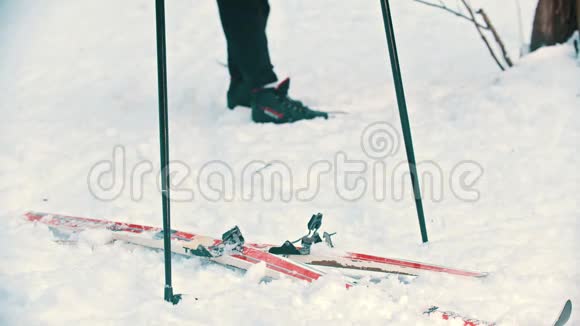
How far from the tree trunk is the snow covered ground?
71 millimetres

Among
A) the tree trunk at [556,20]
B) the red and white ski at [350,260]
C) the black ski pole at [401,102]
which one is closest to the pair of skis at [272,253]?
the red and white ski at [350,260]

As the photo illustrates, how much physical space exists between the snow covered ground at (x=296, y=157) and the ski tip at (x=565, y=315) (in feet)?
0.15

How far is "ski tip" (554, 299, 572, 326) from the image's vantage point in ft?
5.43

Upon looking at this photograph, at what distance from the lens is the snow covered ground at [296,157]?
1.89m

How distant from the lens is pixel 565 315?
1.66 meters

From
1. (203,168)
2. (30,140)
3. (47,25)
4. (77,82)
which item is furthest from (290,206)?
(47,25)

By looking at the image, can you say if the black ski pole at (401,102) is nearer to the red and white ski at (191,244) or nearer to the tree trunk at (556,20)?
the red and white ski at (191,244)

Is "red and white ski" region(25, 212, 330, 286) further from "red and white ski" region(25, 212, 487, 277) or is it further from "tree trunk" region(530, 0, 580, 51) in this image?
"tree trunk" region(530, 0, 580, 51)

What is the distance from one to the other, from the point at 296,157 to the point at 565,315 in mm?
1721

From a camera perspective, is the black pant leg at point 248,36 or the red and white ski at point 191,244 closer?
the red and white ski at point 191,244

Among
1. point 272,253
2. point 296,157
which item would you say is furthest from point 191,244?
point 296,157

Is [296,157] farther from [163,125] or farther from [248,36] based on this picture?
[163,125]

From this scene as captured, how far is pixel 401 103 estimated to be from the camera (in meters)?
2.32

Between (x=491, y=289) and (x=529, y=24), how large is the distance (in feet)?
10.6
